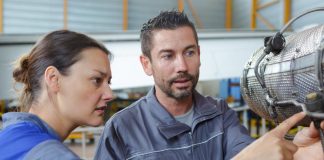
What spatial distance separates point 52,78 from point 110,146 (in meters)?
0.44

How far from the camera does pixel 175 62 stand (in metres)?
1.40

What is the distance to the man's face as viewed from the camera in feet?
4.59

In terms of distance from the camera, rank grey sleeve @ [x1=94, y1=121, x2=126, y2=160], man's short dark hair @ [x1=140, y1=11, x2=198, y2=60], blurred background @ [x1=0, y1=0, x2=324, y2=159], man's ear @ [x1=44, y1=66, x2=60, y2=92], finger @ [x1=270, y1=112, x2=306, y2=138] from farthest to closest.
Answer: blurred background @ [x1=0, y1=0, x2=324, y2=159], man's short dark hair @ [x1=140, y1=11, x2=198, y2=60], grey sleeve @ [x1=94, y1=121, x2=126, y2=160], man's ear @ [x1=44, y1=66, x2=60, y2=92], finger @ [x1=270, y1=112, x2=306, y2=138]

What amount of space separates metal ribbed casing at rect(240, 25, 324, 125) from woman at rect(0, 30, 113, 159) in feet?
1.64

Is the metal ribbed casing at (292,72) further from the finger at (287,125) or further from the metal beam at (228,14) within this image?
the metal beam at (228,14)

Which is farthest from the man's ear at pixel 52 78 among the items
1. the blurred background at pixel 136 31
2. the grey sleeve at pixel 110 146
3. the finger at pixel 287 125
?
the blurred background at pixel 136 31

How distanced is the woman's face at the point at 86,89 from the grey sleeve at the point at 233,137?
0.58 meters

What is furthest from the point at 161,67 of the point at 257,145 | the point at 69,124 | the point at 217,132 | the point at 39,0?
the point at 39,0

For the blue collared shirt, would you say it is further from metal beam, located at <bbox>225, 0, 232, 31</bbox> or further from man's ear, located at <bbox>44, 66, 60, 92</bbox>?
metal beam, located at <bbox>225, 0, 232, 31</bbox>

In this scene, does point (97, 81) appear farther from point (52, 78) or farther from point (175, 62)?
point (175, 62)

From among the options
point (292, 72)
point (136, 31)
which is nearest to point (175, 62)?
point (292, 72)

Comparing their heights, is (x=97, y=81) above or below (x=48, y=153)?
above

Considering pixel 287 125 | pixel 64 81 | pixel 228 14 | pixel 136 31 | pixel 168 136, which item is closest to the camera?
pixel 287 125

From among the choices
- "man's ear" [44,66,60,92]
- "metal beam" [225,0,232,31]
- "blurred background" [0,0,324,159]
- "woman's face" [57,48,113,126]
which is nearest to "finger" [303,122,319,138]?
"woman's face" [57,48,113,126]
